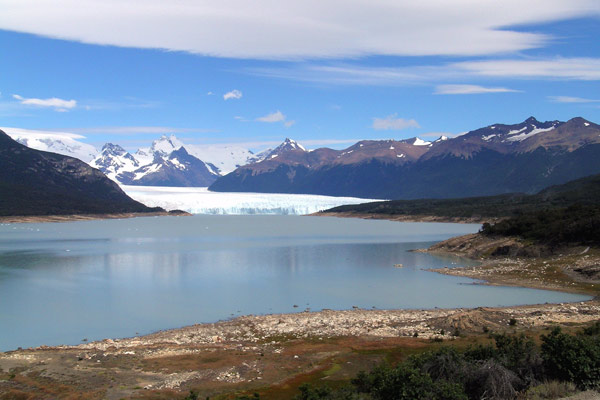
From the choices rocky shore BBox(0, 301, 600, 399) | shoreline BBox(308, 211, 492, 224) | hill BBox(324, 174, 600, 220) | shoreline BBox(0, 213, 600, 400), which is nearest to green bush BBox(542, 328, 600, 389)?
shoreline BBox(0, 213, 600, 400)

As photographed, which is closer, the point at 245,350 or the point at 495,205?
the point at 245,350

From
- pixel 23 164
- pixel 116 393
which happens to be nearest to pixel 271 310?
pixel 116 393

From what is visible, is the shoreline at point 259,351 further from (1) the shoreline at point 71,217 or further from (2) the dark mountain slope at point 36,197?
(2) the dark mountain slope at point 36,197

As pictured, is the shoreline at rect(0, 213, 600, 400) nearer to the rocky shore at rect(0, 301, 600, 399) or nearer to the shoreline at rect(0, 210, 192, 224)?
the rocky shore at rect(0, 301, 600, 399)

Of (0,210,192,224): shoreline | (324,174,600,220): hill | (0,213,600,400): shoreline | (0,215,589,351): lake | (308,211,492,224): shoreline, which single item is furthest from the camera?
(0,210,192,224): shoreline

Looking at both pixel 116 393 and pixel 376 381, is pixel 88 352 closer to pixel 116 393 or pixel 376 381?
pixel 116 393

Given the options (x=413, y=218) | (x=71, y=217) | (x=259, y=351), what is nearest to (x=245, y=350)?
(x=259, y=351)

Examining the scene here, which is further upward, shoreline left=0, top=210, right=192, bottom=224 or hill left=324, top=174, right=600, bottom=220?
hill left=324, top=174, right=600, bottom=220

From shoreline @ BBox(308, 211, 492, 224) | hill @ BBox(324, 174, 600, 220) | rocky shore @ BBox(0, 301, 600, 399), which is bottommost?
rocky shore @ BBox(0, 301, 600, 399)

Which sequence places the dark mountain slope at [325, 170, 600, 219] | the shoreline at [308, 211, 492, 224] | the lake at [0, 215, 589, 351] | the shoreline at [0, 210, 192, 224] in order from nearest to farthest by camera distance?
the lake at [0, 215, 589, 351], the dark mountain slope at [325, 170, 600, 219], the shoreline at [308, 211, 492, 224], the shoreline at [0, 210, 192, 224]

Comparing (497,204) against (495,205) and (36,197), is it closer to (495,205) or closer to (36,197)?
(495,205)
